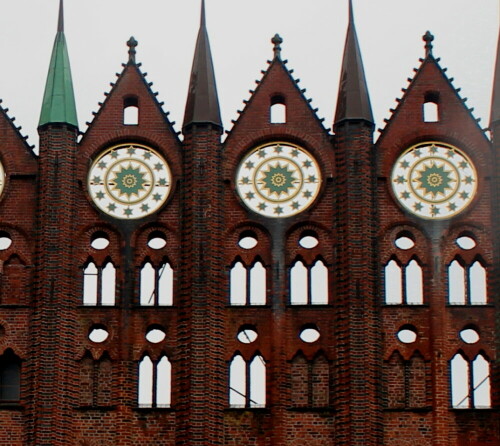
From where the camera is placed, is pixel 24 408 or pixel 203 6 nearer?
pixel 24 408

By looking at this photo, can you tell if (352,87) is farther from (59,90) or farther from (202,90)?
(59,90)

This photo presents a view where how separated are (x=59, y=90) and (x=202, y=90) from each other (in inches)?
132

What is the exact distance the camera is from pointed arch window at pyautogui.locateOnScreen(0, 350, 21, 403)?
44531mm

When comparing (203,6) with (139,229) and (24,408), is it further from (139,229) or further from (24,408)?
(24,408)

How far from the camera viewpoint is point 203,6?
4831cm

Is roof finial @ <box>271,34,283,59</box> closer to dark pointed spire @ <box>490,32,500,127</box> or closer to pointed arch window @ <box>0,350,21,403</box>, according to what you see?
dark pointed spire @ <box>490,32,500,127</box>

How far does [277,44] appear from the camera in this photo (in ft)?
156

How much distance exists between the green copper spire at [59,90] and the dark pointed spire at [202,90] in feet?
8.98

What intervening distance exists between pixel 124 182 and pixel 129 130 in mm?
1278

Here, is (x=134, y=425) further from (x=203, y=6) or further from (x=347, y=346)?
(x=203, y=6)

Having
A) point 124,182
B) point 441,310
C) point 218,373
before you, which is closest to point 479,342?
point 441,310

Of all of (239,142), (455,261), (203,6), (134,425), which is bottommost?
(134,425)

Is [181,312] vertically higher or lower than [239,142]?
lower

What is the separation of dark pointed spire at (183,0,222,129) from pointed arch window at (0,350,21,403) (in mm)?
6709
